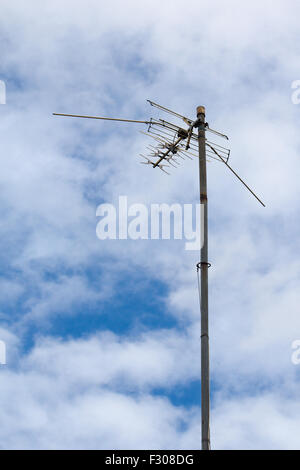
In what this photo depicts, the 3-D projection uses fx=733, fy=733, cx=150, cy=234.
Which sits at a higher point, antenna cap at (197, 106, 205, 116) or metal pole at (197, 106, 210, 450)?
antenna cap at (197, 106, 205, 116)

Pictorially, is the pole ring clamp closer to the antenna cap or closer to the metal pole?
the metal pole

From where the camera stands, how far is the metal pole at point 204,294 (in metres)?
20.2

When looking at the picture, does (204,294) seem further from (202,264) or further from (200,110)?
(200,110)

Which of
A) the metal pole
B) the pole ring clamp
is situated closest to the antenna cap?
the metal pole

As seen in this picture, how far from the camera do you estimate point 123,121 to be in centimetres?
2577

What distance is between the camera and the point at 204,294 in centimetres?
2209

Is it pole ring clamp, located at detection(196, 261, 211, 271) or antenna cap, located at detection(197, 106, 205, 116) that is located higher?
A: antenna cap, located at detection(197, 106, 205, 116)

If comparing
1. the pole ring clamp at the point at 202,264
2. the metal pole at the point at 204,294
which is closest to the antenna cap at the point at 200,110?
the metal pole at the point at 204,294

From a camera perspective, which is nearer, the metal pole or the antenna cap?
the metal pole

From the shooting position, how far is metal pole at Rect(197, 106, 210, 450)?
20203 mm

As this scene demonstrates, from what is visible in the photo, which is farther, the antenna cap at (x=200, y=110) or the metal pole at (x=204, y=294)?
the antenna cap at (x=200, y=110)

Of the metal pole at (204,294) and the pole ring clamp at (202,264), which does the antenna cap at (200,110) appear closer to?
the metal pole at (204,294)
